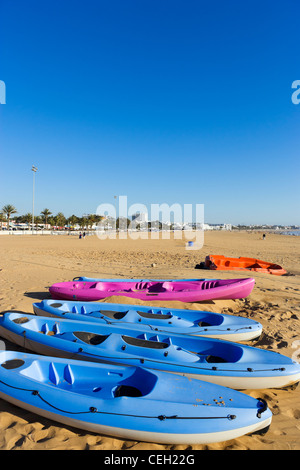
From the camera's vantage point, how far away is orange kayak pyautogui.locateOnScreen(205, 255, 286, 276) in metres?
11.7

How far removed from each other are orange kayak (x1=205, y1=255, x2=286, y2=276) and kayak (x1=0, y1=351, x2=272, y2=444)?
29.6ft

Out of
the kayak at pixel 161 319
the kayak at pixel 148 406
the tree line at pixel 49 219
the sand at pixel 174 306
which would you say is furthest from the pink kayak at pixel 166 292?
the tree line at pixel 49 219

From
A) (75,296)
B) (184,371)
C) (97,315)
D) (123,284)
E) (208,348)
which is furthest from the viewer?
(123,284)

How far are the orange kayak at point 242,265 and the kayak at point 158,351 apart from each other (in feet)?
25.7

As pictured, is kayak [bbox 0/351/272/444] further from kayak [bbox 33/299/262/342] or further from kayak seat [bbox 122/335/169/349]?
kayak [bbox 33/299/262/342]

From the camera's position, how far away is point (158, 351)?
12.2 feet

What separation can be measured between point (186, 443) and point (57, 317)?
348cm

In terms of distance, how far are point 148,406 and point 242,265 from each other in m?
11.6

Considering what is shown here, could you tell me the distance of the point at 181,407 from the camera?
2619mm

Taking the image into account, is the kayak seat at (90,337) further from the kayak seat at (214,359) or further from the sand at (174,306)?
the kayak seat at (214,359)

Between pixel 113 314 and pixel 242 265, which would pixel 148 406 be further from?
pixel 242 265

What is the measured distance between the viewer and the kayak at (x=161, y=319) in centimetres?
468
